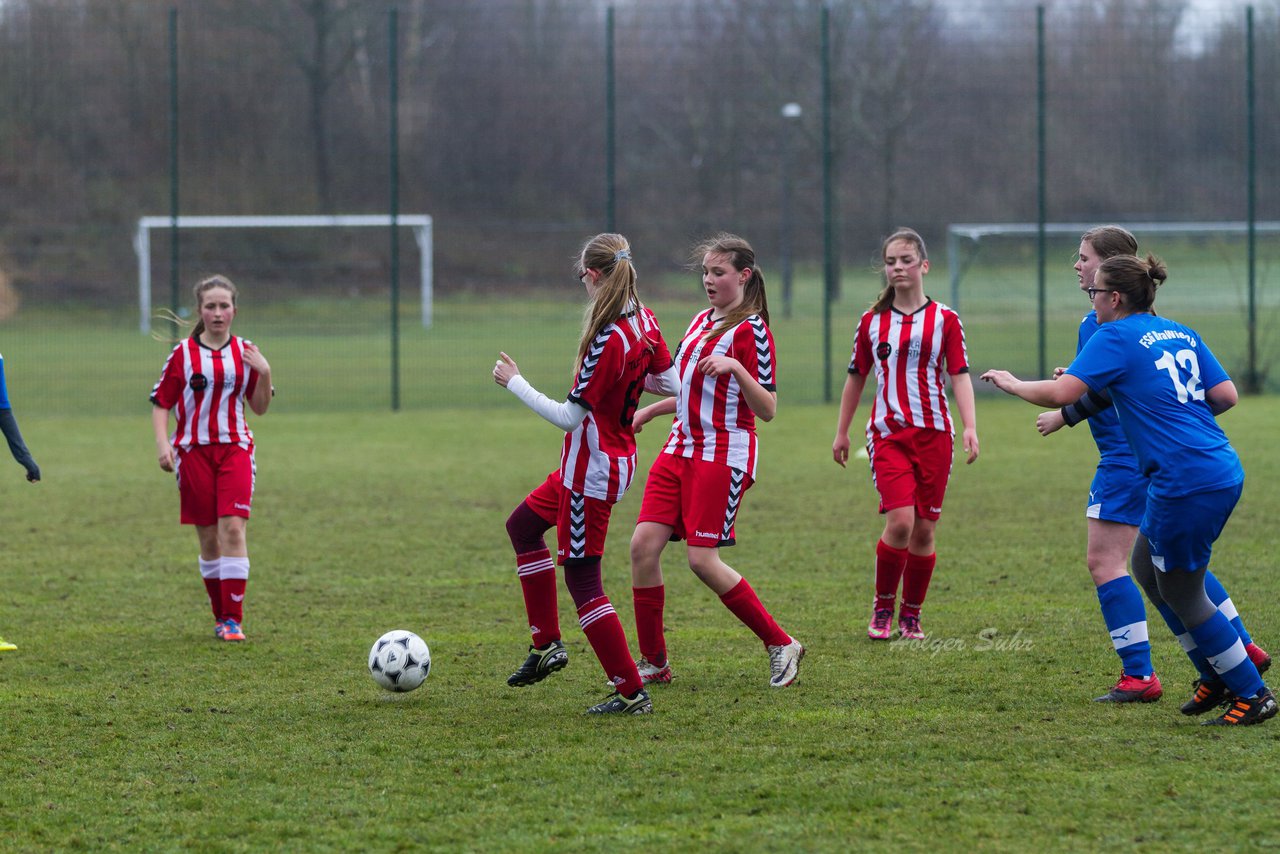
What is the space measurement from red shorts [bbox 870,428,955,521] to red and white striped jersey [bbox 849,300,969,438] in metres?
0.05

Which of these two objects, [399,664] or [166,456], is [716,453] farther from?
[166,456]

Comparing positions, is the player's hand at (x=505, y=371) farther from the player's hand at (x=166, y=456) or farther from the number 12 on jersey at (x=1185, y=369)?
the player's hand at (x=166, y=456)

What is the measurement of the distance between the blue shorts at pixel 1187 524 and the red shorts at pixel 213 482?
153 inches

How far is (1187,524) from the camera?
14.3 ft

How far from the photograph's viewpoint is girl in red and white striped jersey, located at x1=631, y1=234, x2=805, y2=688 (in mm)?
5160

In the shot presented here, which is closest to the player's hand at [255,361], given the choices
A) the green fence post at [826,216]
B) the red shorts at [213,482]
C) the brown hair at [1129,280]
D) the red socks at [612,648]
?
the red shorts at [213,482]

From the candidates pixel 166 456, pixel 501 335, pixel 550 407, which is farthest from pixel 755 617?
pixel 501 335

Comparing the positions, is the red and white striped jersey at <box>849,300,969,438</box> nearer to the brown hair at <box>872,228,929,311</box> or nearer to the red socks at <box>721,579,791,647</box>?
the brown hair at <box>872,228,929,311</box>

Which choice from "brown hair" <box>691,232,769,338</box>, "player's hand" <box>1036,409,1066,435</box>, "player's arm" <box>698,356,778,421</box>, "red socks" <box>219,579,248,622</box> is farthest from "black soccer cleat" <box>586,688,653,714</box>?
"red socks" <box>219,579,248,622</box>

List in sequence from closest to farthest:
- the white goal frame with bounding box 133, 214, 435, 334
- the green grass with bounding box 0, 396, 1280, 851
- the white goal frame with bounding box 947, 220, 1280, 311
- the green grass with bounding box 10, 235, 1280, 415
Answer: the green grass with bounding box 0, 396, 1280, 851, the green grass with bounding box 10, 235, 1280, 415, the white goal frame with bounding box 947, 220, 1280, 311, the white goal frame with bounding box 133, 214, 435, 334

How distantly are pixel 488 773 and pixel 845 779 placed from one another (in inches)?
41.8

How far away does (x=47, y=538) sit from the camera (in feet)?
29.0

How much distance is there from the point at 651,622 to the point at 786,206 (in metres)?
17.0

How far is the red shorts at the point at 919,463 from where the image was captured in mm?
6148
